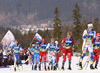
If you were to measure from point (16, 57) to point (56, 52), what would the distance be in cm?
240

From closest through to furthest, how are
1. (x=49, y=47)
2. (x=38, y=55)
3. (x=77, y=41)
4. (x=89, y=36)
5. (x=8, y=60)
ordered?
(x=89, y=36) < (x=49, y=47) < (x=38, y=55) < (x=8, y=60) < (x=77, y=41)

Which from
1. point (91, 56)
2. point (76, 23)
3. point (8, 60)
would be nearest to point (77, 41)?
point (76, 23)

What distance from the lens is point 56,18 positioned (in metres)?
67.6

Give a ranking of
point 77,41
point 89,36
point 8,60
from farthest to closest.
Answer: point 77,41, point 8,60, point 89,36

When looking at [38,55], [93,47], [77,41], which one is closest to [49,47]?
[38,55]

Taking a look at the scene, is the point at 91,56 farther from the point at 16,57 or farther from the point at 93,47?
the point at 16,57

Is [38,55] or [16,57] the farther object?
[38,55]

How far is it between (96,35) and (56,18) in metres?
54.6

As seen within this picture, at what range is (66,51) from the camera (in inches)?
526

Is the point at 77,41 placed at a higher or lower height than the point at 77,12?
lower

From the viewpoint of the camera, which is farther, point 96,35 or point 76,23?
point 76,23

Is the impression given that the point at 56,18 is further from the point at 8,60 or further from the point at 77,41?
the point at 8,60

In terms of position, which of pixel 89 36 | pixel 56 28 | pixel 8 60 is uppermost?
pixel 56 28

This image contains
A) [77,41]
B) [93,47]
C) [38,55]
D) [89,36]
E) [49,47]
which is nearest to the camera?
[89,36]
